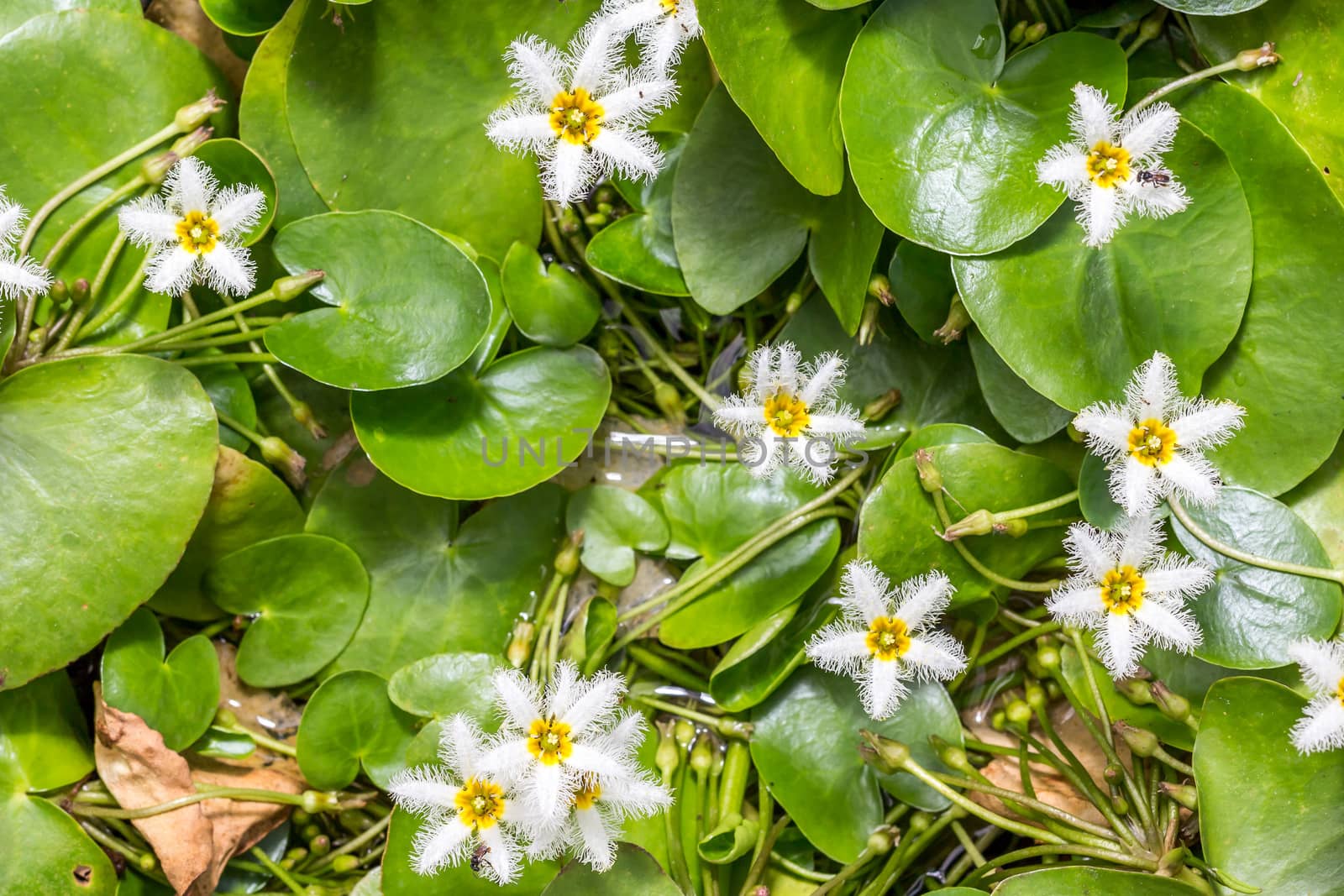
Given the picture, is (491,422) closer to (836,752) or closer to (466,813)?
(466,813)

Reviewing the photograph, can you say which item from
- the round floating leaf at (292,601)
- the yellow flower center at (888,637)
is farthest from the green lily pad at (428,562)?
the yellow flower center at (888,637)

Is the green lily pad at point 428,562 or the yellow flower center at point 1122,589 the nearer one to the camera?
the yellow flower center at point 1122,589

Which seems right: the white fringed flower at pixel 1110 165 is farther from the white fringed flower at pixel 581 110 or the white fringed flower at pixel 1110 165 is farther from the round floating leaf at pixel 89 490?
the round floating leaf at pixel 89 490

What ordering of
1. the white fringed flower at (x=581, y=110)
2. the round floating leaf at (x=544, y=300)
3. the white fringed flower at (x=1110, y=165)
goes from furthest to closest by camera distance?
the round floating leaf at (x=544, y=300), the white fringed flower at (x=581, y=110), the white fringed flower at (x=1110, y=165)

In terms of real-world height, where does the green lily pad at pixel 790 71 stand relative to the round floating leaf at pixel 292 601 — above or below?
above

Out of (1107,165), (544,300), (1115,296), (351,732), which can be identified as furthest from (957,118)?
(351,732)

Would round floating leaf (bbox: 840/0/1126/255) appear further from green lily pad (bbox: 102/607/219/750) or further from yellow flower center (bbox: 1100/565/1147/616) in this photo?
green lily pad (bbox: 102/607/219/750)

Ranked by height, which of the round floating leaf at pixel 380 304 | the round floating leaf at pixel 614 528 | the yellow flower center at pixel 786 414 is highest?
the round floating leaf at pixel 380 304

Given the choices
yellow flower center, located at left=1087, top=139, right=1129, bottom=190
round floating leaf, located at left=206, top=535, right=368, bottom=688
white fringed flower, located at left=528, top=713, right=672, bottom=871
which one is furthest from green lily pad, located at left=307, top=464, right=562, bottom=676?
yellow flower center, located at left=1087, top=139, right=1129, bottom=190

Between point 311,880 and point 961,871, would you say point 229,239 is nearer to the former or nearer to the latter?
point 311,880
